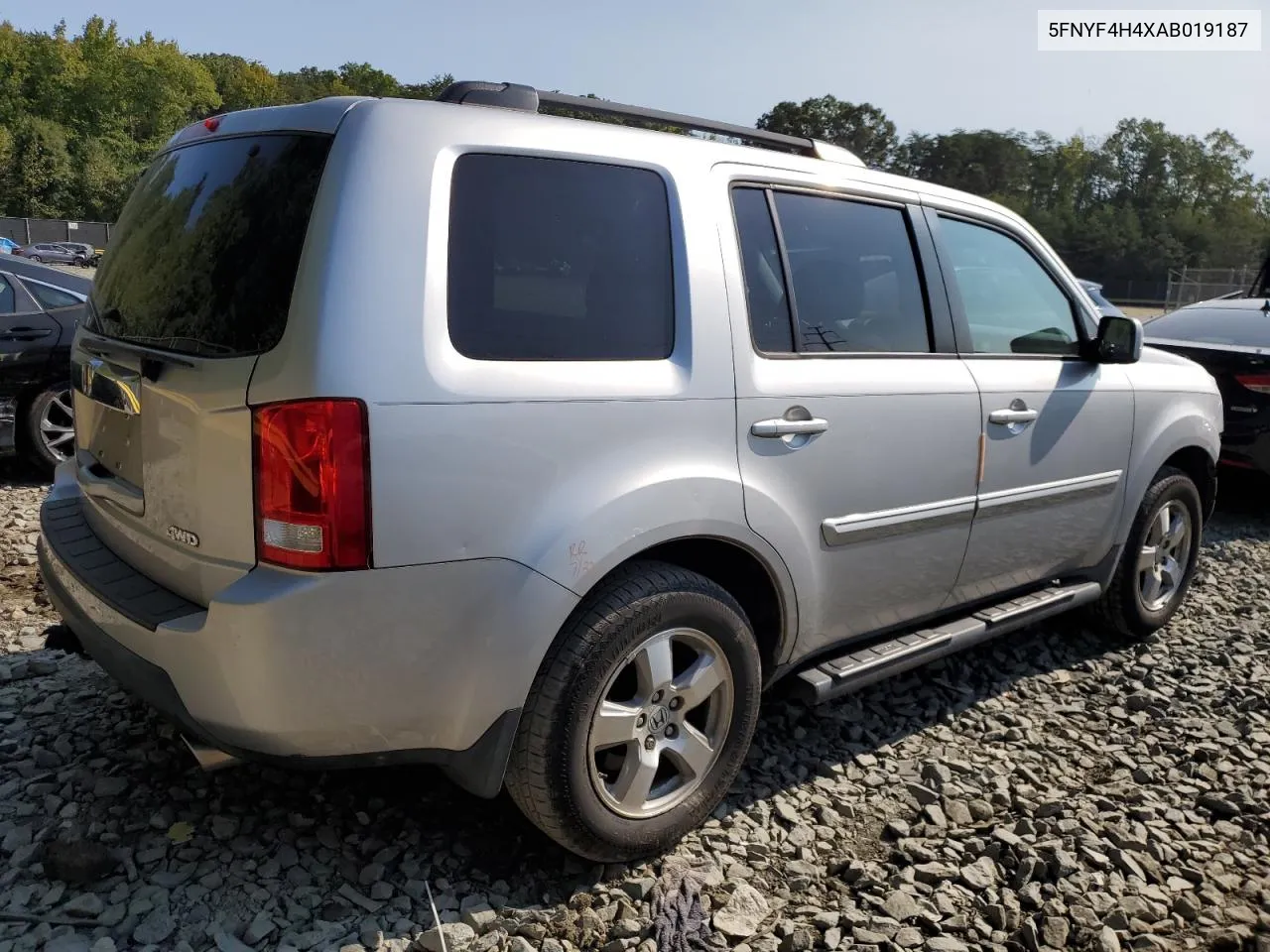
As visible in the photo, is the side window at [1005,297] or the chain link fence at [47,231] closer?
the side window at [1005,297]

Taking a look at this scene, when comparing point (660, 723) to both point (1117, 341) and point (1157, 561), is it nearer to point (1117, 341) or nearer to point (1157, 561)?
point (1117, 341)

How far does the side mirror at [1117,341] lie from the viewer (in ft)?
12.9

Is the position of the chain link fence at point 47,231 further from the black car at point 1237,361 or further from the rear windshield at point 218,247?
the rear windshield at point 218,247

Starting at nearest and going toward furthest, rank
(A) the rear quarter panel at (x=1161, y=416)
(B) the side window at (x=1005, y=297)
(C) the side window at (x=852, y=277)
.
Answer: (C) the side window at (x=852, y=277) → (B) the side window at (x=1005, y=297) → (A) the rear quarter panel at (x=1161, y=416)

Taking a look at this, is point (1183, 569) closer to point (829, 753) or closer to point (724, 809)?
point (829, 753)

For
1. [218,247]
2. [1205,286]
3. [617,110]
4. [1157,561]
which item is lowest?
[1157,561]

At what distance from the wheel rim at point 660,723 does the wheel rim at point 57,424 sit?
17.7 feet

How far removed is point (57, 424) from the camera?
6.59m

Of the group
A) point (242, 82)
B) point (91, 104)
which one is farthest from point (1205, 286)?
point (242, 82)

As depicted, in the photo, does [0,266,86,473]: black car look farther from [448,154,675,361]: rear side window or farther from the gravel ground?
[448,154,675,361]: rear side window

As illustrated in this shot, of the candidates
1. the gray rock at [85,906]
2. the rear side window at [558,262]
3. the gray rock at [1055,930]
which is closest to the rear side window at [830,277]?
the rear side window at [558,262]

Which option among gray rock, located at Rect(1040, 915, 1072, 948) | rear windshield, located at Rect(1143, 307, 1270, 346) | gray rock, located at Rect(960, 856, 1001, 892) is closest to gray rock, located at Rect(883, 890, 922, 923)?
gray rock, located at Rect(960, 856, 1001, 892)

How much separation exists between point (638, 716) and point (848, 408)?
1.09 meters

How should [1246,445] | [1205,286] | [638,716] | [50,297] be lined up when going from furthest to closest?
1. [1205,286]
2. [1246,445]
3. [50,297]
4. [638,716]
